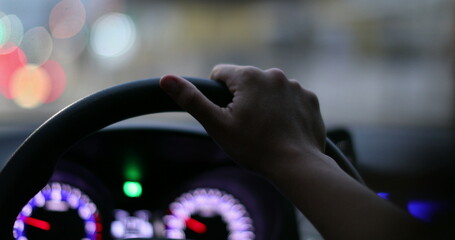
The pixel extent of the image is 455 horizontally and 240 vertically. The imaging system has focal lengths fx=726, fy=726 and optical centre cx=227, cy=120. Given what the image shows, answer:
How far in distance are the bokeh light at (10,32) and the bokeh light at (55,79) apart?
5.04 feet

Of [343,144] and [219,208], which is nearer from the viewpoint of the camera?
[343,144]

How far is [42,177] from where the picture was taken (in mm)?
1179

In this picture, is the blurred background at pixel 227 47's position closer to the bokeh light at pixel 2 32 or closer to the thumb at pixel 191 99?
the bokeh light at pixel 2 32

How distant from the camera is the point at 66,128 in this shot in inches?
45.3

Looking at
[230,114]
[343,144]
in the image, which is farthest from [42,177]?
[343,144]

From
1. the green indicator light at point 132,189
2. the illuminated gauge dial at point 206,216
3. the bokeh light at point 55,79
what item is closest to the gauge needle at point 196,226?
the illuminated gauge dial at point 206,216

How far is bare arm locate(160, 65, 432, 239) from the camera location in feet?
3.47

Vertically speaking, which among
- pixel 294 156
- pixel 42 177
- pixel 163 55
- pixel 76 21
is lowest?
pixel 42 177

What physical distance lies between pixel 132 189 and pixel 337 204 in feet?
4.58

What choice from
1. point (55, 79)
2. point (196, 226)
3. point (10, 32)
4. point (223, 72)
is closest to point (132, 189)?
point (196, 226)

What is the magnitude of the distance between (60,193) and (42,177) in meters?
1.12

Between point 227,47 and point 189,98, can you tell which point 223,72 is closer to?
point 189,98

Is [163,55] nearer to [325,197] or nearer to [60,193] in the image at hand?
[60,193]

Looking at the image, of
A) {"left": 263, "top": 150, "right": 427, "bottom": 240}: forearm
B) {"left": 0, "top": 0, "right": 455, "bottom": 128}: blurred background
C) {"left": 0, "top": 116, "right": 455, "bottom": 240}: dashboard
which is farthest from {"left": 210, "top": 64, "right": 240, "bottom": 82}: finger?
{"left": 0, "top": 116, "right": 455, "bottom": 240}: dashboard
